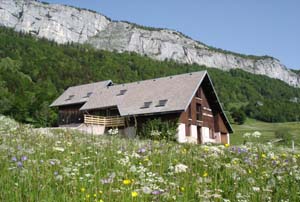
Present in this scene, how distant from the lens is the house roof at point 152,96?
1684 inches

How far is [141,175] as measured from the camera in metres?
5.93

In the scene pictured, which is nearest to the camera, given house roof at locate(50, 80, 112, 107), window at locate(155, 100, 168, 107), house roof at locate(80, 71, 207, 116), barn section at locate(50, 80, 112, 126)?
house roof at locate(80, 71, 207, 116)

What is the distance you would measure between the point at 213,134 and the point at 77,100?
59.3 feet

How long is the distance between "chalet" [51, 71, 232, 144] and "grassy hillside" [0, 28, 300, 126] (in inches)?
1317

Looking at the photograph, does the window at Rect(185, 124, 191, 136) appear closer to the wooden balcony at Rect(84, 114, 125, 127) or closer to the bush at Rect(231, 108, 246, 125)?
the wooden balcony at Rect(84, 114, 125, 127)

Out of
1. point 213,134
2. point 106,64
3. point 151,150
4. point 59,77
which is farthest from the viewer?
point 106,64

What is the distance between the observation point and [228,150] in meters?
9.18

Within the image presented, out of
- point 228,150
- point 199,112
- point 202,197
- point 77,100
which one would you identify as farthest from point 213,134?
point 202,197

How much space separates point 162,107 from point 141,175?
1446 inches

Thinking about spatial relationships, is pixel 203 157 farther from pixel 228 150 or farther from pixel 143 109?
pixel 143 109

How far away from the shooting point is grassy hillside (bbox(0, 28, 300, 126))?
101750 mm

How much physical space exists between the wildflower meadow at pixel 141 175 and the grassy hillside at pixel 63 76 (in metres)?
76.6

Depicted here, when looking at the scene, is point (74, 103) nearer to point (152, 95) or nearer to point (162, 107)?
point (152, 95)

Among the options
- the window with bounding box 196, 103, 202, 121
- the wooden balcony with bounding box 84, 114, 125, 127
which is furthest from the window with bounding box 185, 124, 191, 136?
the wooden balcony with bounding box 84, 114, 125, 127
